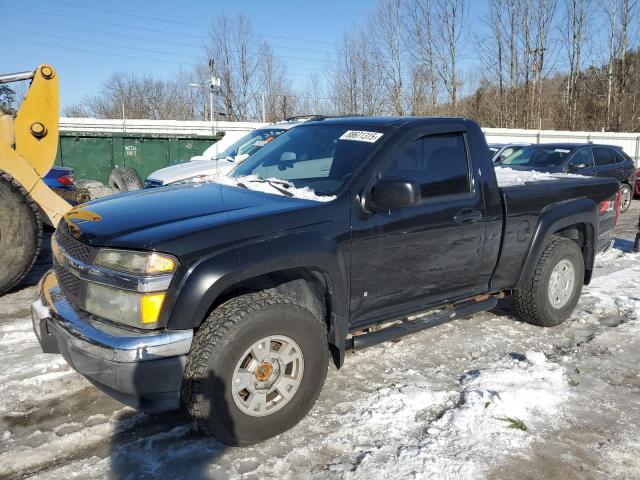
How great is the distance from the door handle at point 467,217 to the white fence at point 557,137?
57.0ft

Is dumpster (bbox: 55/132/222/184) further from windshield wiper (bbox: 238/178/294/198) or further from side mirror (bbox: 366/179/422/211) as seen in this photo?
side mirror (bbox: 366/179/422/211)

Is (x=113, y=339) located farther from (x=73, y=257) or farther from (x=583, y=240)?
(x=583, y=240)

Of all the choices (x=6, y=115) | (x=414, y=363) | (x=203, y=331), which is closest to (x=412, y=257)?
(x=414, y=363)

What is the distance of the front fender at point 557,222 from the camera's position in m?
4.48

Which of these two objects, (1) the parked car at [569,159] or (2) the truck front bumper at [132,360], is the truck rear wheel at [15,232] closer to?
(2) the truck front bumper at [132,360]

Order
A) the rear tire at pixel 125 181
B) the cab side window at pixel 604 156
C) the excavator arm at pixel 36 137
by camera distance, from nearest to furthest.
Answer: the excavator arm at pixel 36 137 < the rear tire at pixel 125 181 < the cab side window at pixel 604 156

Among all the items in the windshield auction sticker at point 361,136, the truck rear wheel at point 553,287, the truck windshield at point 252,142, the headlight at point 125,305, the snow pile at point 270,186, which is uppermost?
the truck windshield at point 252,142

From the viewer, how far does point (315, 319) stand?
3.03m

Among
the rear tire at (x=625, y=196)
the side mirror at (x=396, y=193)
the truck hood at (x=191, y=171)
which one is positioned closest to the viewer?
the side mirror at (x=396, y=193)

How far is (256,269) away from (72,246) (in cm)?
112

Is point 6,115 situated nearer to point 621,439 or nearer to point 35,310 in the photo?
point 35,310

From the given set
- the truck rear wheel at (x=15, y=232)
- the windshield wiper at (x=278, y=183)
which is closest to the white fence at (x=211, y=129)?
the truck rear wheel at (x=15, y=232)

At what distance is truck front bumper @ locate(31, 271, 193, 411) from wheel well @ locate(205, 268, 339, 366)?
39 centimetres

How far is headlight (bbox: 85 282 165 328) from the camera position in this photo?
256cm
